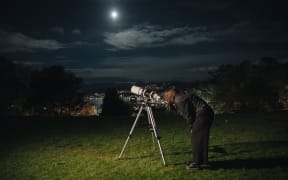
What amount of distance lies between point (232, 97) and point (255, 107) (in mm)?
4396

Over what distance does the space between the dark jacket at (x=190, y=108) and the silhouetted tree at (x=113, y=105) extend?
142 feet

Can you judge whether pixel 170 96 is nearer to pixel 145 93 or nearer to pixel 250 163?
pixel 145 93

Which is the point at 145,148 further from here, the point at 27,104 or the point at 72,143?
the point at 27,104

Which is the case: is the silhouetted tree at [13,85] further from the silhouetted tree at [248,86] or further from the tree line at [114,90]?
the silhouetted tree at [248,86]

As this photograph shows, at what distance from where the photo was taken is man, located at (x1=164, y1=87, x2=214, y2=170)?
915 cm

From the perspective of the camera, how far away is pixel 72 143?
47.4ft

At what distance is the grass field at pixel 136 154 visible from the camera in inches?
360

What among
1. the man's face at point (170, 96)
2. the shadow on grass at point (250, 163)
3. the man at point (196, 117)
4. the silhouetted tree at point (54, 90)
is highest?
the silhouetted tree at point (54, 90)

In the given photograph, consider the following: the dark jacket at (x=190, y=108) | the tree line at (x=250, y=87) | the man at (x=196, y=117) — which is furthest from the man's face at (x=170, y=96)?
the tree line at (x=250, y=87)

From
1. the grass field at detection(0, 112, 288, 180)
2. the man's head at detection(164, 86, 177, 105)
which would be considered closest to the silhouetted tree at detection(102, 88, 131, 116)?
the grass field at detection(0, 112, 288, 180)

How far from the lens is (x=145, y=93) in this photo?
33.9 feet

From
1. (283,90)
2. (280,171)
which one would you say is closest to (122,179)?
(280,171)

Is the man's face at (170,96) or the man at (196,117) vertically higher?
A: the man's face at (170,96)

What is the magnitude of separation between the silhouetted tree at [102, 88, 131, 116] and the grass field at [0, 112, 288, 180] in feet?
111
